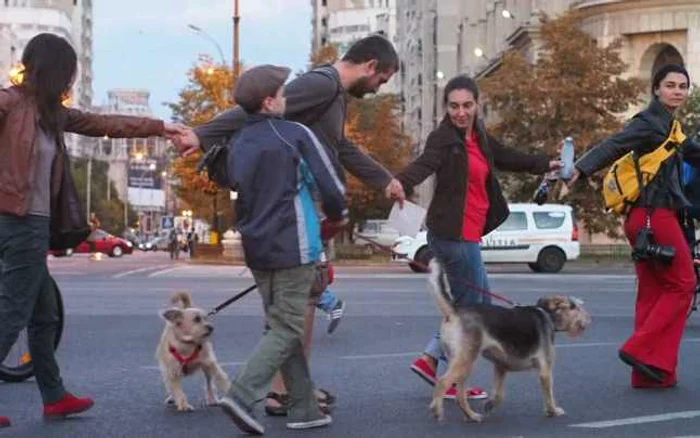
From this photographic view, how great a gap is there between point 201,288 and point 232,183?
599 inches

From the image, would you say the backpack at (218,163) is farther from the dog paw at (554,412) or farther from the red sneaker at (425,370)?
the dog paw at (554,412)

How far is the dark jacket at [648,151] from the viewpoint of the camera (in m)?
8.95

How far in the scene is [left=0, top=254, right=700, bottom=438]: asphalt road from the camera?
24.6 feet

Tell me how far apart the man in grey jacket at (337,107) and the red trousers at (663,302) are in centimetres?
195

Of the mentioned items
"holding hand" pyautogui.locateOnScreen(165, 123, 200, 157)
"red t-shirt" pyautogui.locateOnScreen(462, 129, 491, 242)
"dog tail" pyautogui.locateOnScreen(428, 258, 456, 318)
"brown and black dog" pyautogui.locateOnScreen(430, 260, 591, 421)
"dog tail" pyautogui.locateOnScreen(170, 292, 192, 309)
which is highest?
"holding hand" pyautogui.locateOnScreen(165, 123, 200, 157)

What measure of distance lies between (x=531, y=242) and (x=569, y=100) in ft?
38.0

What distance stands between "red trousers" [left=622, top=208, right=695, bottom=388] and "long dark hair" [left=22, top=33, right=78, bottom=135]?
3.79 m

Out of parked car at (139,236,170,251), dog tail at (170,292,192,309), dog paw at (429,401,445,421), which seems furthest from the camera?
parked car at (139,236,170,251)

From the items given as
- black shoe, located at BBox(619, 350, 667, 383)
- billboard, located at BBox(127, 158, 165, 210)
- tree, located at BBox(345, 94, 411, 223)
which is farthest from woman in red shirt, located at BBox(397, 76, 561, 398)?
billboard, located at BBox(127, 158, 165, 210)

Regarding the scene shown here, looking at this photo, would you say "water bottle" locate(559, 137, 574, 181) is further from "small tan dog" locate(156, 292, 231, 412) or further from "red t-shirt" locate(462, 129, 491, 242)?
"small tan dog" locate(156, 292, 231, 412)

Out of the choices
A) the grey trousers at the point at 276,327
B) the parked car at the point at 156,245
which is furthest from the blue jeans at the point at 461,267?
the parked car at the point at 156,245

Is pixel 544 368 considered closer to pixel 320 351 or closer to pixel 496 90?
pixel 320 351

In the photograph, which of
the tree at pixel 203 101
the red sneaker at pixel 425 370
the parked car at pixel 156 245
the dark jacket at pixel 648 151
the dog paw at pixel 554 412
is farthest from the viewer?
the parked car at pixel 156 245

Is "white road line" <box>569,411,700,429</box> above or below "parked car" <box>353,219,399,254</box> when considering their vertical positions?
above
